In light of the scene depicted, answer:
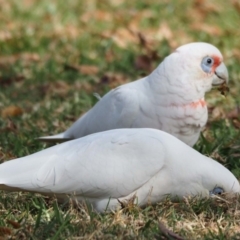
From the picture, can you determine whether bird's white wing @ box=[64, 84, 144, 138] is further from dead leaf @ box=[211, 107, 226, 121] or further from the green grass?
dead leaf @ box=[211, 107, 226, 121]

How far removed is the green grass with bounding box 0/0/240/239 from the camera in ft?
12.2

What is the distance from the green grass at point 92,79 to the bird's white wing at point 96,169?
13cm

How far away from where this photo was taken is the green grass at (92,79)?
12.2 feet

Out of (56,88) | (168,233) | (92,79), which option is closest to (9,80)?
(56,88)

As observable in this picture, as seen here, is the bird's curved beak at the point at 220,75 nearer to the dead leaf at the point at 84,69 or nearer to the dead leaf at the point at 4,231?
the dead leaf at the point at 4,231

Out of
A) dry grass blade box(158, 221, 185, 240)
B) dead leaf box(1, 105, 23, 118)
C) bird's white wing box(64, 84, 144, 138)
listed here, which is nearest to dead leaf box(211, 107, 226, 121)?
bird's white wing box(64, 84, 144, 138)

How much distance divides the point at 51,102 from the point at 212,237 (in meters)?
3.04

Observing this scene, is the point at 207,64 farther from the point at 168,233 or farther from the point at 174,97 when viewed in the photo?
the point at 168,233

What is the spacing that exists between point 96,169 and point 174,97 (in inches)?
39.3

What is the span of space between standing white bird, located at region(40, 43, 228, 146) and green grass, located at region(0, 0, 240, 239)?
1.25ft

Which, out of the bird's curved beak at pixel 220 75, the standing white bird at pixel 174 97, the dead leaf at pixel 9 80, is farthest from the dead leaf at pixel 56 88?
the bird's curved beak at pixel 220 75

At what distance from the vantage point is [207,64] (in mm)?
4832

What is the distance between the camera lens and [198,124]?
4773 mm

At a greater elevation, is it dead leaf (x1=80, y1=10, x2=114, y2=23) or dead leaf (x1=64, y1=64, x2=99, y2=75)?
dead leaf (x1=80, y1=10, x2=114, y2=23)
